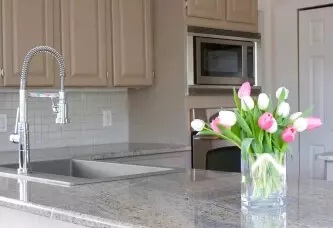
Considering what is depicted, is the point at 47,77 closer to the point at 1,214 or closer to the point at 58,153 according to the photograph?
the point at 58,153

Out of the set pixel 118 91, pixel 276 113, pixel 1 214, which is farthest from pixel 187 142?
pixel 276 113

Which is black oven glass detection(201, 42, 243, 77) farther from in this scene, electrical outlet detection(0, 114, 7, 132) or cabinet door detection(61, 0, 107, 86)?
electrical outlet detection(0, 114, 7, 132)

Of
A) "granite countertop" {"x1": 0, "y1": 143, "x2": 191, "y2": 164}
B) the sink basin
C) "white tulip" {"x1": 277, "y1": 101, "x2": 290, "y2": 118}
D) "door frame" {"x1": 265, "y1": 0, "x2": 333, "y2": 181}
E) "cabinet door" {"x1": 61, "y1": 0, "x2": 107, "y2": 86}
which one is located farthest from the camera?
"door frame" {"x1": 265, "y1": 0, "x2": 333, "y2": 181}

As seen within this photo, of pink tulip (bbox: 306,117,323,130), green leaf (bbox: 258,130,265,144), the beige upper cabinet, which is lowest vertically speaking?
green leaf (bbox: 258,130,265,144)

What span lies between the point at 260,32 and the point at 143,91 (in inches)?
41.3

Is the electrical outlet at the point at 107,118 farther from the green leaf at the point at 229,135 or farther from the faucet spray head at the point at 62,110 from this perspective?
the green leaf at the point at 229,135

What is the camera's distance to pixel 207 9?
3893 mm

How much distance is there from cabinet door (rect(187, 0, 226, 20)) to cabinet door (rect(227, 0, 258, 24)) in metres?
0.08

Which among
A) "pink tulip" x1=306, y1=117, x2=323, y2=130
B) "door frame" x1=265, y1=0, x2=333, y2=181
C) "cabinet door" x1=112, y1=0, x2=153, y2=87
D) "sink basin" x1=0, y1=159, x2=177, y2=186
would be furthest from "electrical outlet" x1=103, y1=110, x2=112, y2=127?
"pink tulip" x1=306, y1=117, x2=323, y2=130

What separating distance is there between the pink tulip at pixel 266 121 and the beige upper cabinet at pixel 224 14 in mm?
2459

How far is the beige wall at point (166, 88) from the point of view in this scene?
378cm

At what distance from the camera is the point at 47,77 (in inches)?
134

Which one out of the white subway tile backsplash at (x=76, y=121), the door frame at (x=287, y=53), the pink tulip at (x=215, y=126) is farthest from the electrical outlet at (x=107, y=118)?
the pink tulip at (x=215, y=126)

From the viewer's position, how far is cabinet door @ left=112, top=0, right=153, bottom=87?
379 cm
